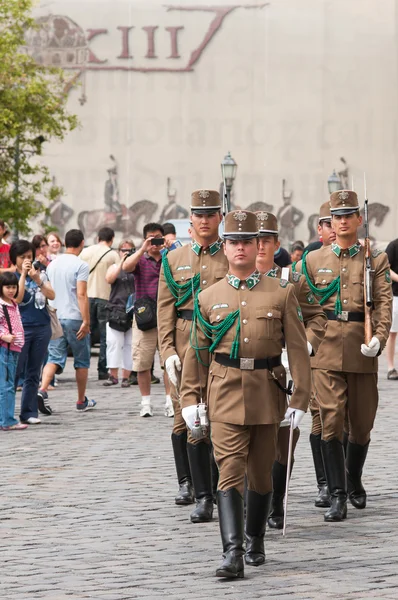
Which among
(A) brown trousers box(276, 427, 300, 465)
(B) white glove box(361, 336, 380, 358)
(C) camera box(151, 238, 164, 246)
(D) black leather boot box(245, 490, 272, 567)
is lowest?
(D) black leather boot box(245, 490, 272, 567)

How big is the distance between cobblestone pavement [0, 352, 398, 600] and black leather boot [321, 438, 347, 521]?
105mm

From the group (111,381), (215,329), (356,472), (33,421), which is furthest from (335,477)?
(111,381)

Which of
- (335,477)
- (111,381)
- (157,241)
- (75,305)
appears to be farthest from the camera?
(111,381)

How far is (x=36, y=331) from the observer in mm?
12727

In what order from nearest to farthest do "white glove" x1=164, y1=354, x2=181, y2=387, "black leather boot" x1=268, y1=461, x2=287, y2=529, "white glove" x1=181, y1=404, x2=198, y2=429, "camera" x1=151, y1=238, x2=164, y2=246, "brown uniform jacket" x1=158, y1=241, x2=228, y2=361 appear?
"white glove" x1=181, y1=404, x2=198, y2=429
"black leather boot" x1=268, y1=461, x2=287, y2=529
"white glove" x1=164, y1=354, x2=181, y2=387
"brown uniform jacket" x1=158, y1=241, x2=228, y2=361
"camera" x1=151, y1=238, x2=164, y2=246

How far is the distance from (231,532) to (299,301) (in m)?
1.89

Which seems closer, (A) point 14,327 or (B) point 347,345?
(B) point 347,345

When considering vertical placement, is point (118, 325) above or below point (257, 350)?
below

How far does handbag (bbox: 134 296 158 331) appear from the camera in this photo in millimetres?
13078

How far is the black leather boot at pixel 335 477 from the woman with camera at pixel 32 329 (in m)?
5.09

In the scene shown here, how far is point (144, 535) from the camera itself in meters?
7.27

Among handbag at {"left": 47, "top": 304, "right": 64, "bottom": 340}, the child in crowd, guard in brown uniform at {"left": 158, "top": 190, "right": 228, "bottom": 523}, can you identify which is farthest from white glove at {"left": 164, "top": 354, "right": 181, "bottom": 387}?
handbag at {"left": 47, "top": 304, "right": 64, "bottom": 340}

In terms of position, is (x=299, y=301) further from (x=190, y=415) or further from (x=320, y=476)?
(x=190, y=415)

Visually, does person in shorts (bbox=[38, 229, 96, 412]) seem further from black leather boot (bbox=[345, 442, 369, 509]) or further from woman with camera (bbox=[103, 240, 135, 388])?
black leather boot (bbox=[345, 442, 369, 509])
